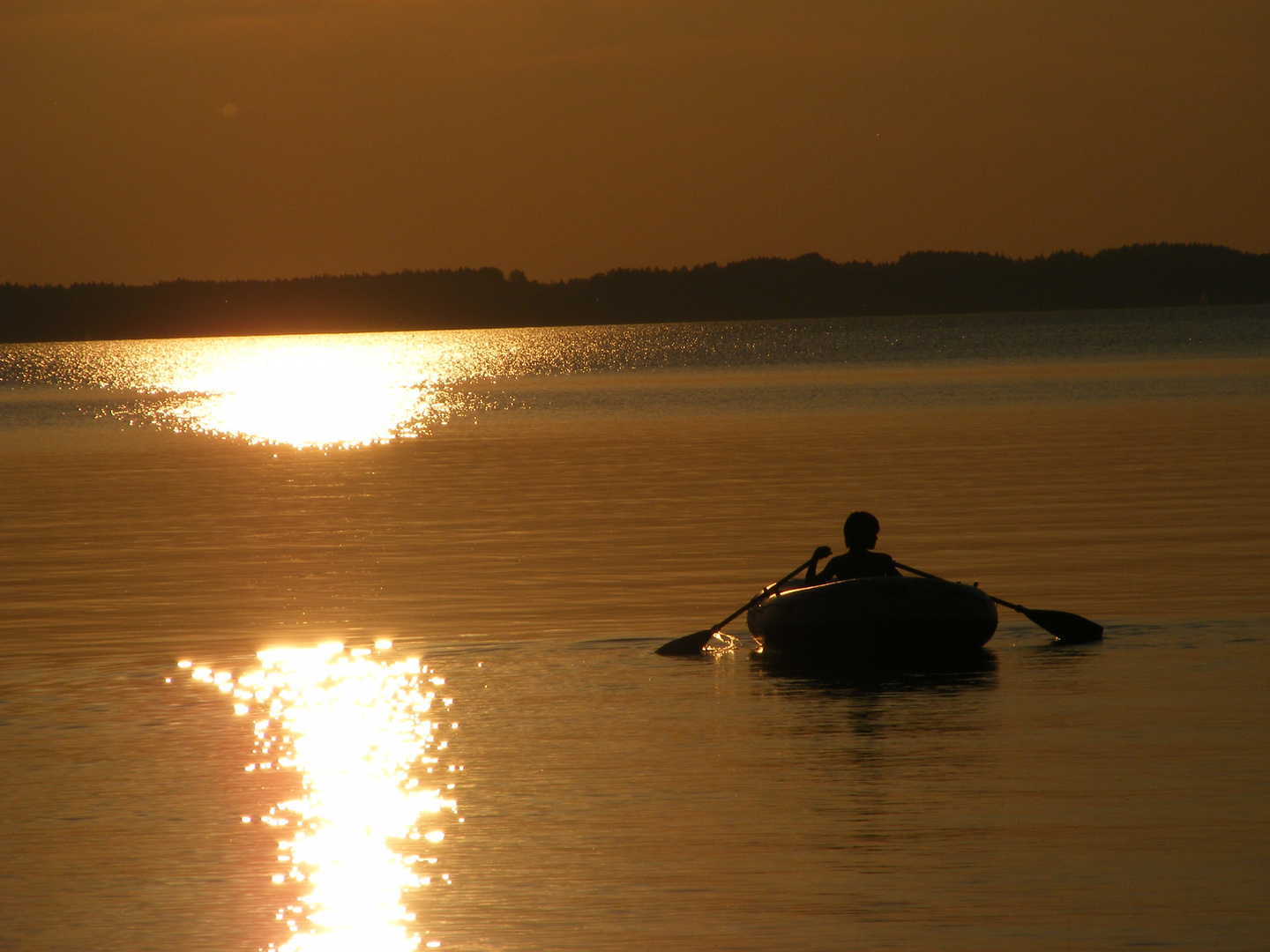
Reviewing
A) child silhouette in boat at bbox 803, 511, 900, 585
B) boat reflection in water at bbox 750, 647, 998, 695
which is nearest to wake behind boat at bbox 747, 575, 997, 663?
boat reflection in water at bbox 750, 647, 998, 695

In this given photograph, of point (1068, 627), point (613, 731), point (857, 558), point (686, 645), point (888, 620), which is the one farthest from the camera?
point (857, 558)

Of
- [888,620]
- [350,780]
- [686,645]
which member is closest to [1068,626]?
[888,620]

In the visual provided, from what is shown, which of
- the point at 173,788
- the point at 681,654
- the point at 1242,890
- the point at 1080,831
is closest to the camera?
the point at 1242,890

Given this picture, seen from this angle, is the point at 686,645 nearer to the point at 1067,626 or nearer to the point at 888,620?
the point at 888,620

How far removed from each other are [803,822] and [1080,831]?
1.82 metres

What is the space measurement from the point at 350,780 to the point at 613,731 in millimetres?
2747

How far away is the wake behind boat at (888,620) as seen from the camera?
19875 mm

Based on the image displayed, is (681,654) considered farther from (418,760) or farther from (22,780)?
(22,780)

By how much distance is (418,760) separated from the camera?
15.1 meters

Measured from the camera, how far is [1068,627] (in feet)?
68.1

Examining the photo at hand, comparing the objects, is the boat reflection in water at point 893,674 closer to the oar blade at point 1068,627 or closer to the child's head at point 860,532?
the oar blade at point 1068,627

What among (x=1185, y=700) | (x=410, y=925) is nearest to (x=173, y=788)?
(x=410, y=925)

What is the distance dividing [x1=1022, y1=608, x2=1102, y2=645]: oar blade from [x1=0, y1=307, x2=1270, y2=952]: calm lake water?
9.0 inches

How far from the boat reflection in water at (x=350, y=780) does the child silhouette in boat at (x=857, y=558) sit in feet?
15.2
